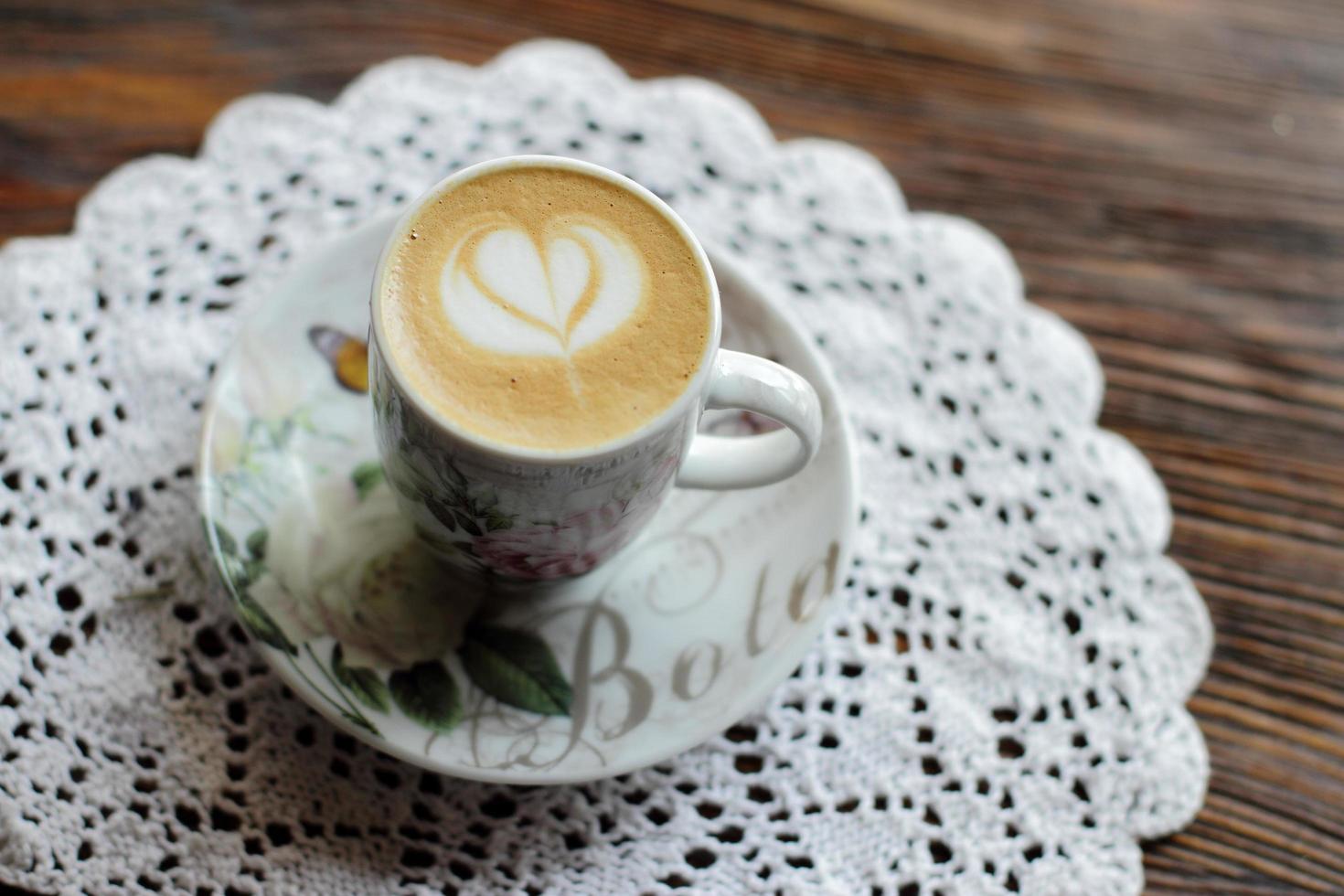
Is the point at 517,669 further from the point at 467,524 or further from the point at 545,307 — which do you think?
the point at 545,307

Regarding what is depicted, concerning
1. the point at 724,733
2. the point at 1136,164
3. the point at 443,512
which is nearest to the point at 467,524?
the point at 443,512

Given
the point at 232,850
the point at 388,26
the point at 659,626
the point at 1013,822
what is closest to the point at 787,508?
the point at 659,626

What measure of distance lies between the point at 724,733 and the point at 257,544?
1.04 ft

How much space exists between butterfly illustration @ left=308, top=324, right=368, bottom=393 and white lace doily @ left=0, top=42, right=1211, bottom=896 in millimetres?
93

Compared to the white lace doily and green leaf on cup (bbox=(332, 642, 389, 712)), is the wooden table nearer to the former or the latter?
the white lace doily

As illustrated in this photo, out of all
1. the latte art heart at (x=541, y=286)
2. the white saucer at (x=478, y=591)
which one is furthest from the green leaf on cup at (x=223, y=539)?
the latte art heart at (x=541, y=286)

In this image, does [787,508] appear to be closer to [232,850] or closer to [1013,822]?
[1013,822]

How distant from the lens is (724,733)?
0.73m

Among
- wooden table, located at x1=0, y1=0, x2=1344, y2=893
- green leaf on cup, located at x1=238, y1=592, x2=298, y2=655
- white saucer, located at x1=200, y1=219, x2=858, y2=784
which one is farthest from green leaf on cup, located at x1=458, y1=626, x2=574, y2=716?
wooden table, located at x1=0, y1=0, x2=1344, y2=893

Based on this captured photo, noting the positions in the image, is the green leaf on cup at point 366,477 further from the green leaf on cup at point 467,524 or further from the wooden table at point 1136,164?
the wooden table at point 1136,164

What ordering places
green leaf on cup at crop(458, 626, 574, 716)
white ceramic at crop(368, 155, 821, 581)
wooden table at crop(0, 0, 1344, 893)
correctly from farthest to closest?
wooden table at crop(0, 0, 1344, 893) < green leaf on cup at crop(458, 626, 574, 716) < white ceramic at crop(368, 155, 821, 581)

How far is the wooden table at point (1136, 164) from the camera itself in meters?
0.79

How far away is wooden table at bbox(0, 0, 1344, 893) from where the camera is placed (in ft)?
2.61

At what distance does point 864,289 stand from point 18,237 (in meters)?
0.62
